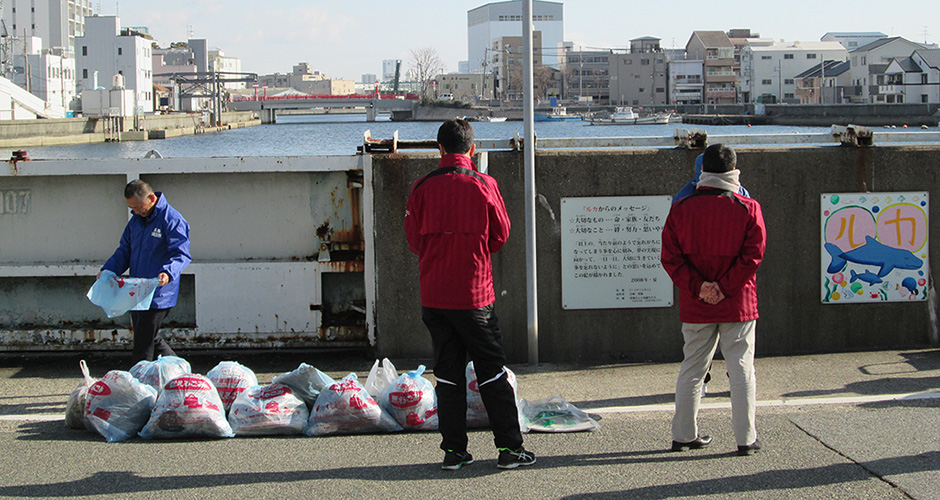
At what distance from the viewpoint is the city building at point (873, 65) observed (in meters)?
85.4

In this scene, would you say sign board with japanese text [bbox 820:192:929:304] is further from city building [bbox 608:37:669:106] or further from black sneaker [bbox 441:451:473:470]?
city building [bbox 608:37:669:106]

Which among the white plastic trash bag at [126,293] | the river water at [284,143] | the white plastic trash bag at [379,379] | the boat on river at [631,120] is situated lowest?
the white plastic trash bag at [379,379]

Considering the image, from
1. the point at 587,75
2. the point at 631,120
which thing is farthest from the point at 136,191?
the point at 587,75

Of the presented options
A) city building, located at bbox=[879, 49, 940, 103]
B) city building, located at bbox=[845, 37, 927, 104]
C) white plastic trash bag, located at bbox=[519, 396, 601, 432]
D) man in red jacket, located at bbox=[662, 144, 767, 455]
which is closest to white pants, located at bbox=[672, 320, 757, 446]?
man in red jacket, located at bbox=[662, 144, 767, 455]

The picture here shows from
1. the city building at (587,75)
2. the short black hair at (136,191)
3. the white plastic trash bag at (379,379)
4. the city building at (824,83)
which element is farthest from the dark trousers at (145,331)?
the city building at (587,75)

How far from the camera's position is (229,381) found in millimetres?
5820

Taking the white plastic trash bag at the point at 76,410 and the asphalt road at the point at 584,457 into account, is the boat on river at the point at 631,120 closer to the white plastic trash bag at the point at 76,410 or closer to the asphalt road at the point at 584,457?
the asphalt road at the point at 584,457

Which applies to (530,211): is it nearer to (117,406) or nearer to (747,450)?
(747,450)

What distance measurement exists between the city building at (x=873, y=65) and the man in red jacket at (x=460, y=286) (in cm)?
8867

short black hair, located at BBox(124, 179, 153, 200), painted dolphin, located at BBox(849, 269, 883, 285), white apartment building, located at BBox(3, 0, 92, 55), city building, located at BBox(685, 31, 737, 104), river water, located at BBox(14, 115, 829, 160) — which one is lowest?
painted dolphin, located at BBox(849, 269, 883, 285)

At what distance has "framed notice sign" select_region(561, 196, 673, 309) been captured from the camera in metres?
7.16

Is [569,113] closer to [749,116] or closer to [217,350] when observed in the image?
[749,116]

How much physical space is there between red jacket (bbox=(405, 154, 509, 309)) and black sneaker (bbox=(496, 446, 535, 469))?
793 millimetres

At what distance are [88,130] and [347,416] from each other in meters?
69.8
